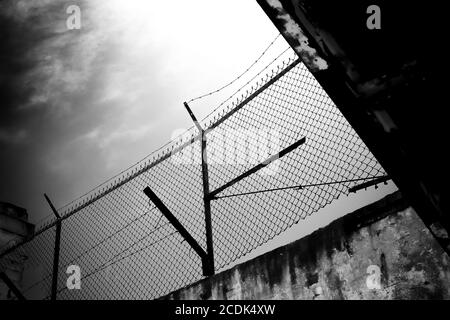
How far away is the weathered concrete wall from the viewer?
2277mm

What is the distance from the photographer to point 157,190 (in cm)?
467

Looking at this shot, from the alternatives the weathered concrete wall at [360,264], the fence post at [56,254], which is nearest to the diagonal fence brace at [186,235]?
the weathered concrete wall at [360,264]

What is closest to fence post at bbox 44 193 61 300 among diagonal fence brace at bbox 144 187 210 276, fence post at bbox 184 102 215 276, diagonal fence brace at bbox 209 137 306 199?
diagonal fence brace at bbox 144 187 210 276

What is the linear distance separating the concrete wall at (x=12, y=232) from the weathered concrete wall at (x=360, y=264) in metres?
6.04

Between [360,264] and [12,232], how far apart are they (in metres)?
8.27

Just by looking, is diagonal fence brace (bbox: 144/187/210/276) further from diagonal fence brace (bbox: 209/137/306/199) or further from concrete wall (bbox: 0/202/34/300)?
concrete wall (bbox: 0/202/34/300)

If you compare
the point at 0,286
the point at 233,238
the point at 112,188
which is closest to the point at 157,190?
the point at 112,188

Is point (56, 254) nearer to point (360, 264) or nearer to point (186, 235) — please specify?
point (186, 235)

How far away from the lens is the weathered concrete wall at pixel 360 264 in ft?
7.47

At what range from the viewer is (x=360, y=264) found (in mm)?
2539

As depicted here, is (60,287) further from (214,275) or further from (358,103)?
(358,103)

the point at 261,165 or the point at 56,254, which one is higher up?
the point at 261,165

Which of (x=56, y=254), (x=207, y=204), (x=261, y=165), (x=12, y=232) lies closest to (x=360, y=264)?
(x=261, y=165)

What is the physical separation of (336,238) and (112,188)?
10.6 feet
